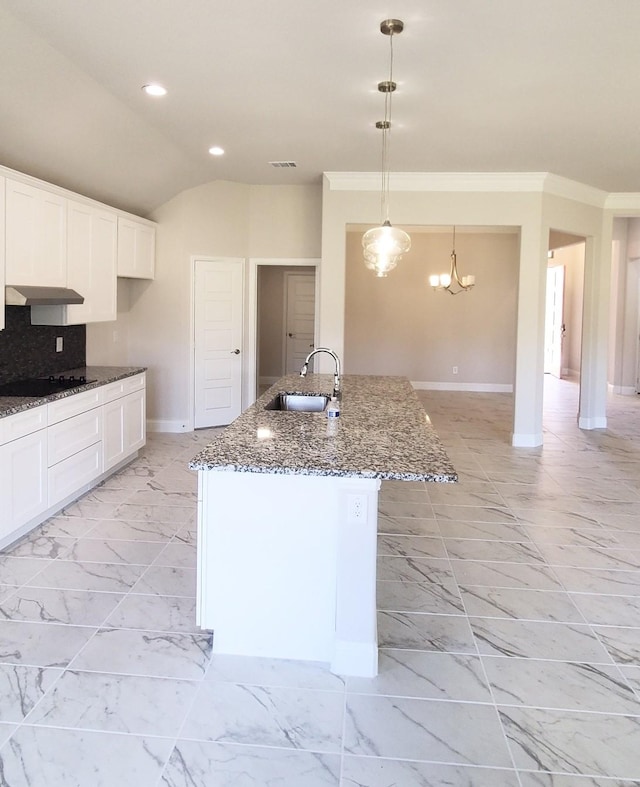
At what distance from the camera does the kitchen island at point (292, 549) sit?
7.50 feet

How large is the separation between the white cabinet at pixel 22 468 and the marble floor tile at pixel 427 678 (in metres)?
2.23

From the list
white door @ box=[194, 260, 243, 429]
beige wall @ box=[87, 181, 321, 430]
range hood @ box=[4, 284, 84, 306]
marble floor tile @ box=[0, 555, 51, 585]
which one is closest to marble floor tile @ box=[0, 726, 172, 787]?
marble floor tile @ box=[0, 555, 51, 585]

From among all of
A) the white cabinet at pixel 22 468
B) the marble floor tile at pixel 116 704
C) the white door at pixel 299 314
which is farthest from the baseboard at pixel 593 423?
the marble floor tile at pixel 116 704

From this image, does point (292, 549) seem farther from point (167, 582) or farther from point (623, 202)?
point (623, 202)

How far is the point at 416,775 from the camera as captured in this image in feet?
6.09

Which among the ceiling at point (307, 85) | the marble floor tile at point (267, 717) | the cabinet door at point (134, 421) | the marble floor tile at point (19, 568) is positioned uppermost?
the ceiling at point (307, 85)

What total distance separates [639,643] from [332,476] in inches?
63.2

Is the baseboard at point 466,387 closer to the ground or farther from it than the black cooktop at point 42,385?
closer to the ground

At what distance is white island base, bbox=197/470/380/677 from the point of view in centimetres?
232

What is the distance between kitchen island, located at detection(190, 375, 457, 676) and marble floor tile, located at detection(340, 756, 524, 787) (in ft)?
1.52

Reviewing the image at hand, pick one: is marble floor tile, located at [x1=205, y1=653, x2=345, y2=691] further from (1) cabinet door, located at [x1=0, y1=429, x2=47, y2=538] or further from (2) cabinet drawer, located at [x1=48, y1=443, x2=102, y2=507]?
(2) cabinet drawer, located at [x1=48, y1=443, x2=102, y2=507]

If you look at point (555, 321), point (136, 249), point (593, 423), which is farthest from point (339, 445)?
point (555, 321)

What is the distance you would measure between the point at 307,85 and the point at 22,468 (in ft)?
9.65

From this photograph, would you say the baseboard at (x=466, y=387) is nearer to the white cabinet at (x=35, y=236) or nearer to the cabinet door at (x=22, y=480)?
the white cabinet at (x=35, y=236)
